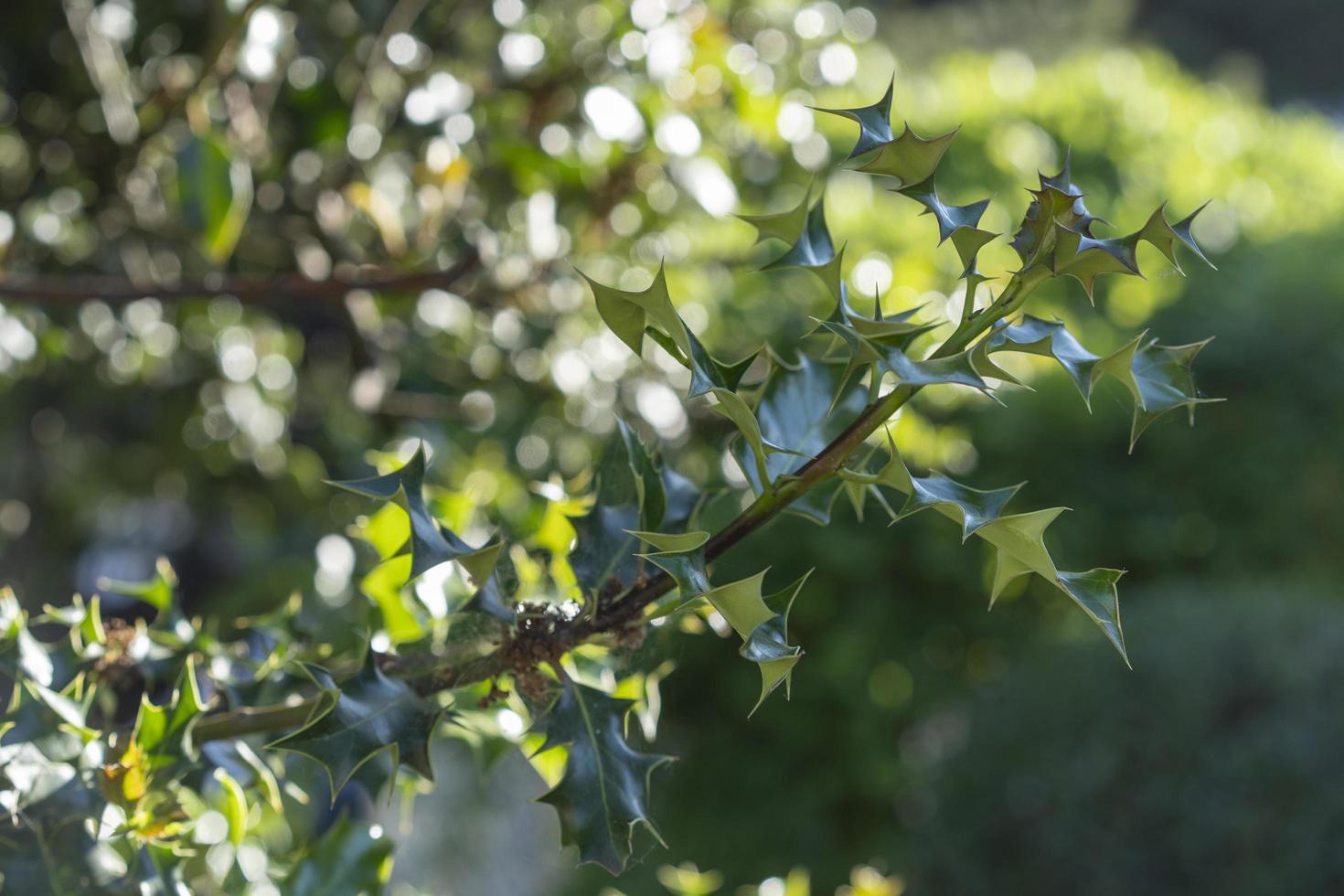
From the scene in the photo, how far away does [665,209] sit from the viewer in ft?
6.12

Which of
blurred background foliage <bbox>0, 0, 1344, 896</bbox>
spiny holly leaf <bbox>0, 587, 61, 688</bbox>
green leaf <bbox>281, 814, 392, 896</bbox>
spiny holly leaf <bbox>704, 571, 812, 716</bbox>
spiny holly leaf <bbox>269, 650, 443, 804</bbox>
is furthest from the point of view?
blurred background foliage <bbox>0, 0, 1344, 896</bbox>

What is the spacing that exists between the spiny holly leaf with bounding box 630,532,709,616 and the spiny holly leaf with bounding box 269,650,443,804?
0.63ft

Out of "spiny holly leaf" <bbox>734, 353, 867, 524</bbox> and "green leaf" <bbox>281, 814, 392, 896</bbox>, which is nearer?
"spiny holly leaf" <bbox>734, 353, 867, 524</bbox>

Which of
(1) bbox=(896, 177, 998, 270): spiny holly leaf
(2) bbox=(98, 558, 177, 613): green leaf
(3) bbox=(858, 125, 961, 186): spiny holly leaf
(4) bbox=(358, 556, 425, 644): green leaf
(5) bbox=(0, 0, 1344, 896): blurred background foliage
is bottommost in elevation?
(5) bbox=(0, 0, 1344, 896): blurred background foliage

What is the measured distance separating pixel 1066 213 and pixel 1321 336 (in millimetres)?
3854

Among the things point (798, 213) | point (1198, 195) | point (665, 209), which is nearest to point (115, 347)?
point (665, 209)

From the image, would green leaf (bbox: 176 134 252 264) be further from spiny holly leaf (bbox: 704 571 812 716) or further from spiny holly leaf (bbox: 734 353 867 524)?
spiny holly leaf (bbox: 704 571 812 716)

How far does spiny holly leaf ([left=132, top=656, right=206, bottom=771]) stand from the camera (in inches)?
28.8

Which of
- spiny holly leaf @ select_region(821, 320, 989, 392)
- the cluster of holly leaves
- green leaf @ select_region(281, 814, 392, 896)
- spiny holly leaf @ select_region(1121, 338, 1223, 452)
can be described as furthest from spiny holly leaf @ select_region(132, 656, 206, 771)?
spiny holly leaf @ select_region(1121, 338, 1223, 452)

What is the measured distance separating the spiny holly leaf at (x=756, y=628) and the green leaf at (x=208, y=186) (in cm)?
87

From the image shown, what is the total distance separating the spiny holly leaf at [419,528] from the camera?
2.04ft

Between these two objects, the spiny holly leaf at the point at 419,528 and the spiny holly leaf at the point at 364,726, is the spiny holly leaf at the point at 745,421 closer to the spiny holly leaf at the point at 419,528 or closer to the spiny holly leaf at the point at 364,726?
the spiny holly leaf at the point at 419,528

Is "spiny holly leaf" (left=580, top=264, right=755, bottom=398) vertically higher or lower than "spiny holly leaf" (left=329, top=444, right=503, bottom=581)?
higher

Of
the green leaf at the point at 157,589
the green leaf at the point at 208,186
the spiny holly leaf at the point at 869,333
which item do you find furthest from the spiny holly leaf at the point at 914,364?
the green leaf at the point at 208,186
